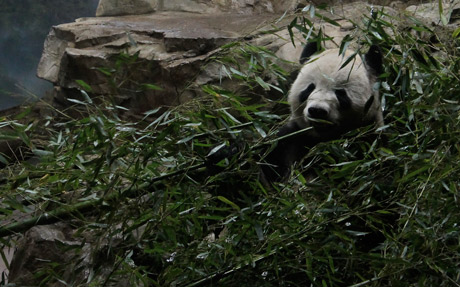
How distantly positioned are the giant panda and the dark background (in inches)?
150

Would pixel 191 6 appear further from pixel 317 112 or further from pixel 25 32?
pixel 317 112

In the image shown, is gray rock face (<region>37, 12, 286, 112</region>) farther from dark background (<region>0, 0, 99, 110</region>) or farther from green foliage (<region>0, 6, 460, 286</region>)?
green foliage (<region>0, 6, 460, 286</region>)

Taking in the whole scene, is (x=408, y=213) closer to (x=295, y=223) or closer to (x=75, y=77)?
(x=295, y=223)

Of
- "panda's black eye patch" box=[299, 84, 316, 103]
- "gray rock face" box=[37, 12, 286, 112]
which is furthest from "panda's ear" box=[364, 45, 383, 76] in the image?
"gray rock face" box=[37, 12, 286, 112]

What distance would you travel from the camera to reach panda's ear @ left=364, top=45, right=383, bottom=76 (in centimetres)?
294

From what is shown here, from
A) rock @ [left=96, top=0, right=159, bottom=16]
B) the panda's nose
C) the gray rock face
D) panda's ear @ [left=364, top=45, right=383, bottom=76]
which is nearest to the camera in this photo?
the panda's nose

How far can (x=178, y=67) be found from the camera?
4.47m

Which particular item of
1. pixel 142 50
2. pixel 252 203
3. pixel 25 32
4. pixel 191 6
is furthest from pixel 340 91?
pixel 25 32

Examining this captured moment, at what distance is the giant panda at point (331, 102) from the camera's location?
9.73ft

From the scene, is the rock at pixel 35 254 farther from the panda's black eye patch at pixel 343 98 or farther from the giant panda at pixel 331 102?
the panda's black eye patch at pixel 343 98

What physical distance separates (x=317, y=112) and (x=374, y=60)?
0.40m

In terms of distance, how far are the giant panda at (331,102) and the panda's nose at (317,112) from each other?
0.08 metres

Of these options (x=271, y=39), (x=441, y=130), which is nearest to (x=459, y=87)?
(x=441, y=130)

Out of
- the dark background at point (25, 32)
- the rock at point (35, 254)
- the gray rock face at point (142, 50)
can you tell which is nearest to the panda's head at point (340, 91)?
the rock at point (35, 254)
